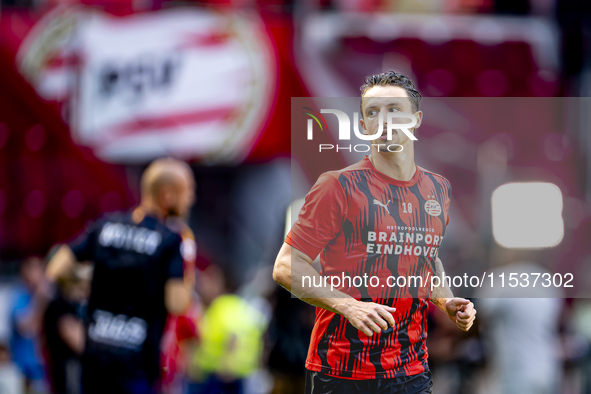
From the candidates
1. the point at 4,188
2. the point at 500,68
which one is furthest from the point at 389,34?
the point at 4,188

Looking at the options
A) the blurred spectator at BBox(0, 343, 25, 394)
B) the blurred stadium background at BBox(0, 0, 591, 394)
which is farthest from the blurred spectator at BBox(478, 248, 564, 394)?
the blurred spectator at BBox(0, 343, 25, 394)

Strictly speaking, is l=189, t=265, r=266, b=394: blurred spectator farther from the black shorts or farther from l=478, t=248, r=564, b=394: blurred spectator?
the black shorts

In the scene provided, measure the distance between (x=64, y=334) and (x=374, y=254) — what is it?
224 inches

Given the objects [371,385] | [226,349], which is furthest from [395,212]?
[226,349]

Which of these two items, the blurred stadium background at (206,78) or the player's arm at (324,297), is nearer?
the player's arm at (324,297)

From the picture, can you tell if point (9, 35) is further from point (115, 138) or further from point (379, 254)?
point (379, 254)

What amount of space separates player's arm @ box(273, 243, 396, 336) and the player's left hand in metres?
0.11

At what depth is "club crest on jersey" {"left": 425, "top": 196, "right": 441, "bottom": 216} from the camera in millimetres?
1216

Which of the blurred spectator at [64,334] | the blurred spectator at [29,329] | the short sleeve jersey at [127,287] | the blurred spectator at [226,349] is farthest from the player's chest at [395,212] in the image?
the blurred spectator at [29,329]

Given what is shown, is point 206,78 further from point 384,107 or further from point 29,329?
point 384,107

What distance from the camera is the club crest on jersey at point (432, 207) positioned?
47.9 inches

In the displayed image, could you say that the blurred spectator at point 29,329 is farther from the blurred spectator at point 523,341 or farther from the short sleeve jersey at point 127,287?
the blurred spectator at point 523,341

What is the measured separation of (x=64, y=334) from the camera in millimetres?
6184

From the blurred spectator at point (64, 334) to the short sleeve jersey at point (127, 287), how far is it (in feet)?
8.64
